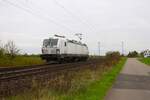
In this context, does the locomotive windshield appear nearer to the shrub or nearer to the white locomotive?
the white locomotive

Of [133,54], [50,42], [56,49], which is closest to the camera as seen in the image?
[56,49]

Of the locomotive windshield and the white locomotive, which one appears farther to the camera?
the locomotive windshield

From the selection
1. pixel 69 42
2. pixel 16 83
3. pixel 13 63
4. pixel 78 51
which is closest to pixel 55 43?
pixel 69 42

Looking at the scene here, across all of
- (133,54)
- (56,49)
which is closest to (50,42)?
(56,49)

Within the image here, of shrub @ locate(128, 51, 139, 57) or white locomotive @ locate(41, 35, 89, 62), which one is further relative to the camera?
shrub @ locate(128, 51, 139, 57)

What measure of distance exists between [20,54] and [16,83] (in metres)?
24.0

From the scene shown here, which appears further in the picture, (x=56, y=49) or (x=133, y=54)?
(x=133, y=54)

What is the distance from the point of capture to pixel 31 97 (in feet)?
33.1

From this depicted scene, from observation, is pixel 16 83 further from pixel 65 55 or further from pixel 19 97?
pixel 65 55

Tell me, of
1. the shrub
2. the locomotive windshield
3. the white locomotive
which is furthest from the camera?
the shrub

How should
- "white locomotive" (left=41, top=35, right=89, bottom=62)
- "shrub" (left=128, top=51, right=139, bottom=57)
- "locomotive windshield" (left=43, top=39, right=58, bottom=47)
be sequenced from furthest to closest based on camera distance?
"shrub" (left=128, top=51, right=139, bottom=57), "locomotive windshield" (left=43, top=39, right=58, bottom=47), "white locomotive" (left=41, top=35, right=89, bottom=62)

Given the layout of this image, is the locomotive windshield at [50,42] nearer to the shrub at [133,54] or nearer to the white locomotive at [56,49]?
the white locomotive at [56,49]

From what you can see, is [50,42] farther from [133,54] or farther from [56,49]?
[133,54]

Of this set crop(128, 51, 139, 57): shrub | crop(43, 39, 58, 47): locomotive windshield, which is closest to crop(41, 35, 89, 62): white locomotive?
crop(43, 39, 58, 47): locomotive windshield
